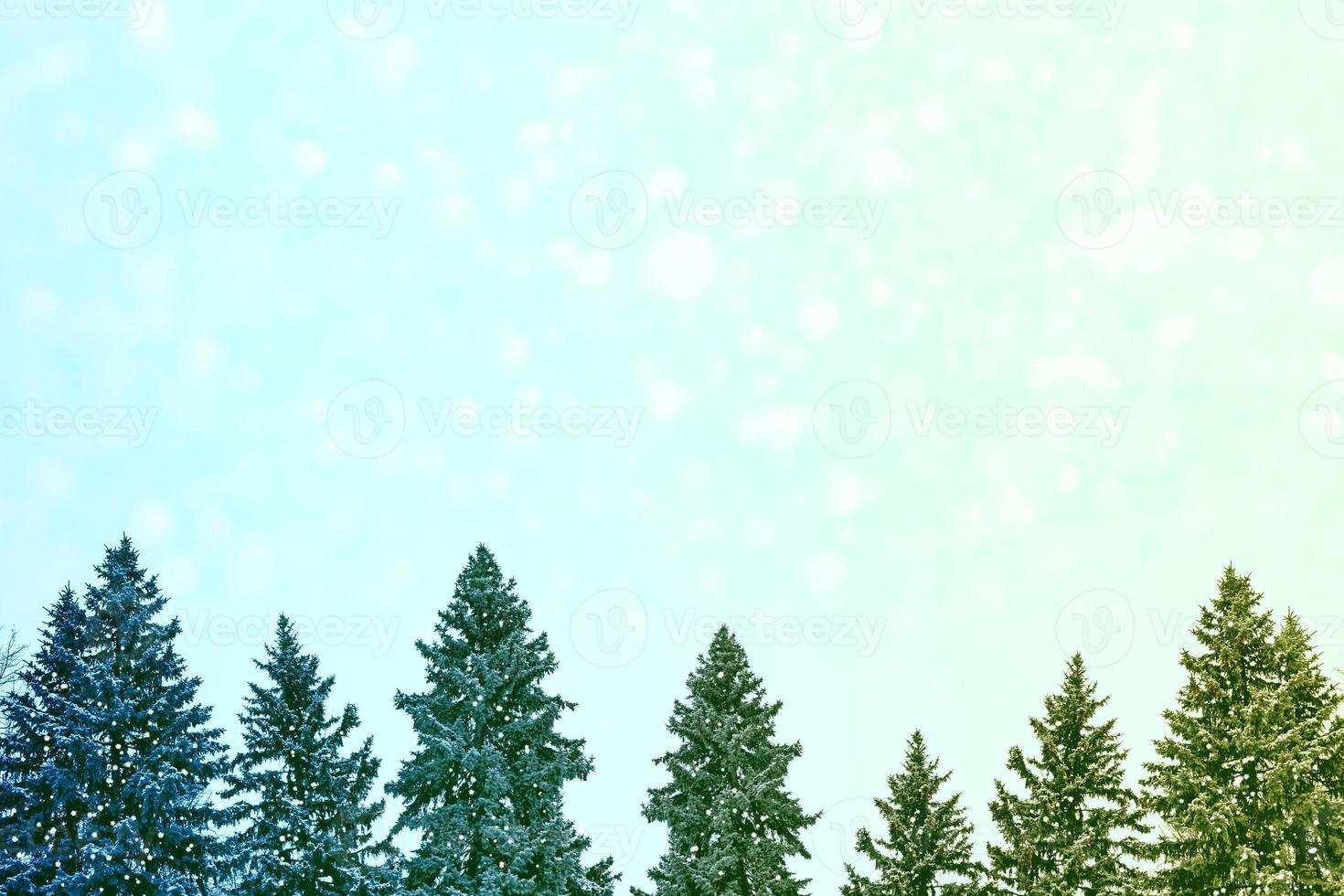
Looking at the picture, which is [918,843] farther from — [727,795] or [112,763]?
[112,763]

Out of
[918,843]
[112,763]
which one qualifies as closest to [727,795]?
[918,843]

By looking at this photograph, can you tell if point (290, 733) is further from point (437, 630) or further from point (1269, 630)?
point (1269, 630)

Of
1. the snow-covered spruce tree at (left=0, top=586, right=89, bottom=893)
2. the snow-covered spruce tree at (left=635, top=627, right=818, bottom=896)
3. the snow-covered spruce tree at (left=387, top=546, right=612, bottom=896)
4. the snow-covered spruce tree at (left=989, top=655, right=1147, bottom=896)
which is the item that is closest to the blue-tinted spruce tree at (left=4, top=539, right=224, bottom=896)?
the snow-covered spruce tree at (left=0, top=586, right=89, bottom=893)

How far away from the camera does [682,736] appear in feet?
128

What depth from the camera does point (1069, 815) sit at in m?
36.2

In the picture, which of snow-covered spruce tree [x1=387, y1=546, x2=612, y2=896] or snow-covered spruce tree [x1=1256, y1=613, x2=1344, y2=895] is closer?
snow-covered spruce tree [x1=1256, y1=613, x2=1344, y2=895]

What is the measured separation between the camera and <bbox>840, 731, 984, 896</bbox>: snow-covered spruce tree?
37.2 m

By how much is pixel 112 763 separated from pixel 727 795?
54.9ft

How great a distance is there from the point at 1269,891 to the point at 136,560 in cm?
3044

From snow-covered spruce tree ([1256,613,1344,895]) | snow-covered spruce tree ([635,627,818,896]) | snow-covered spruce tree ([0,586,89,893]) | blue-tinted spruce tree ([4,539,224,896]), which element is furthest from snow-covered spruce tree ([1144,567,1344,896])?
snow-covered spruce tree ([0,586,89,893])

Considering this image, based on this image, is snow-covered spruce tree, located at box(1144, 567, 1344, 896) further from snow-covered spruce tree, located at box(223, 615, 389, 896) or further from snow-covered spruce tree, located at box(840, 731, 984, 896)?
snow-covered spruce tree, located at box(223, 615, 389, 896)

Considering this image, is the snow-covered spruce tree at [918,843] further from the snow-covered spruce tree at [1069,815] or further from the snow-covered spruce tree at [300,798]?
the snow-covered spruce tree at [300,798]

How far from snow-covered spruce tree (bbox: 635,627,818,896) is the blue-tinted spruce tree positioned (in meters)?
13.0

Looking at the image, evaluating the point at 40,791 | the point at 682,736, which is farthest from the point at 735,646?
the point at 40,791
